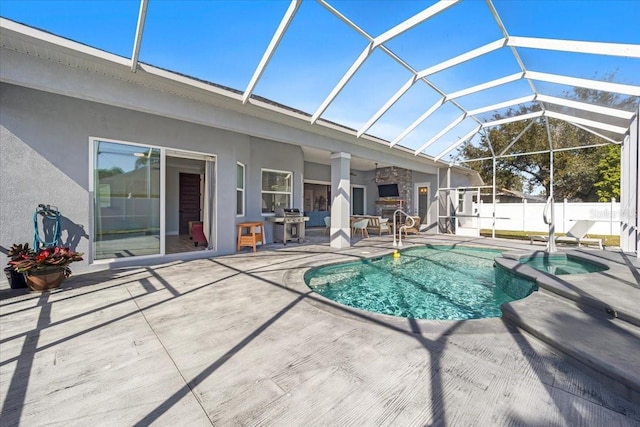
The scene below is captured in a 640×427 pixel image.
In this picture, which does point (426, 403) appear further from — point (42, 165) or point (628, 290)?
point (42, 165)

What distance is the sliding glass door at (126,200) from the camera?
504cm

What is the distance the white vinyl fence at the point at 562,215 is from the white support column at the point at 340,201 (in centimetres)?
598

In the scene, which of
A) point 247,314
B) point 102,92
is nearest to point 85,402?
point 247,314

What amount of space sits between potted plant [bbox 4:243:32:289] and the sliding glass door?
1078mm

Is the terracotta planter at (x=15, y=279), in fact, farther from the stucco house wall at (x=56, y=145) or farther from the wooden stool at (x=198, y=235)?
the wooden stool at (x=198, y=235)

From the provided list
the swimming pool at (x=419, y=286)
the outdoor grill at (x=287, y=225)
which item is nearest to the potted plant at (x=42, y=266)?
the swimming pool at (x=419, y=286)

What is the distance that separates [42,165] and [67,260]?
1.73 meters

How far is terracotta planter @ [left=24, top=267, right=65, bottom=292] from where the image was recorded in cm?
374

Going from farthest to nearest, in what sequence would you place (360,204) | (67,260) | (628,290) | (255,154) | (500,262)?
(360,204) < (255,154) < (500,262) < (67,260) < (628,290)

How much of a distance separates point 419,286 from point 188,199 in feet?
30.9

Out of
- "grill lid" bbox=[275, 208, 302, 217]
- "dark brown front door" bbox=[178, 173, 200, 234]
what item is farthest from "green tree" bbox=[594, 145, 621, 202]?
"dark brown front door" bbox=[178, 173, 200, 234]

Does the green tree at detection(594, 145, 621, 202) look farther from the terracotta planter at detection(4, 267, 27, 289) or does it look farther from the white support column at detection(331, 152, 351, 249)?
the terracotta planter at detection(4, 267, 27, 289)

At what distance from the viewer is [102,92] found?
13.7 feet

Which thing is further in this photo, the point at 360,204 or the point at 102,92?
the point at 360,204
